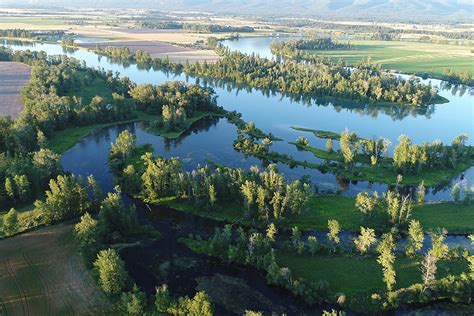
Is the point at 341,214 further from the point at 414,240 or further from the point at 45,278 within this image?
the point at 45,278

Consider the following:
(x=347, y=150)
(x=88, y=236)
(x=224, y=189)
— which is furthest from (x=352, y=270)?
(x=88, y=236)

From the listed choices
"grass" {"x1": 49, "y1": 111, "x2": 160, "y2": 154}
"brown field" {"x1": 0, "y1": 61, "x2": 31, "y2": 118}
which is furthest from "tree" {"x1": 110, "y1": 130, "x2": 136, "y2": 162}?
"brown field" {"x1": 0, "y1": 61, "x2": 31, "y2": 118}

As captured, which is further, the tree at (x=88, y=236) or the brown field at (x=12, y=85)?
the brown field at (x=12, y=85)

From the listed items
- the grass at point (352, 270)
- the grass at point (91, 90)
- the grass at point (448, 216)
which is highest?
the grass at point (91, 90)

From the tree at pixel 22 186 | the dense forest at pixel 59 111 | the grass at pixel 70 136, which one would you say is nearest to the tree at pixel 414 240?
the dense forest at pixel 59 111

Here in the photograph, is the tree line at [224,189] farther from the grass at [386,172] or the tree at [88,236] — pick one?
the grass at [386,172]

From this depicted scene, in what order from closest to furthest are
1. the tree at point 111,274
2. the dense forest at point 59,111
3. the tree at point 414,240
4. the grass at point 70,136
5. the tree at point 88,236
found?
the tree at point 111,274 → the tree at point 88,236 → the tree at point 414,240 → the dense forest at point 59,111 → the grass at point 70,136
